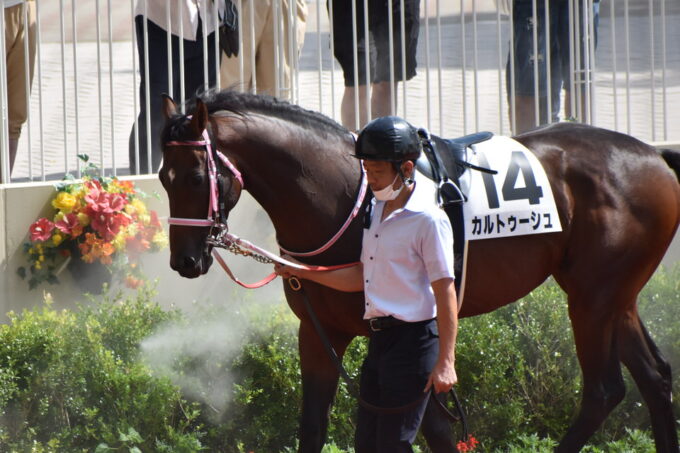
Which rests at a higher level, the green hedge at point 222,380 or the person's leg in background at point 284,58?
the person's leg in background at point 284,58

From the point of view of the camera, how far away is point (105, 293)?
583 centimetres

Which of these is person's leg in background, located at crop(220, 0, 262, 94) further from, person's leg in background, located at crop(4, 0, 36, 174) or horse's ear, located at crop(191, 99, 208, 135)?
horse's ear, located at crop(191, 99, 208, 135)

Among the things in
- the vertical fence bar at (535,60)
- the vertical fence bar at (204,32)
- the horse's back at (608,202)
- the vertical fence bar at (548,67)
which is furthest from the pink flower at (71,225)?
the vertical fence bar at (548,67)

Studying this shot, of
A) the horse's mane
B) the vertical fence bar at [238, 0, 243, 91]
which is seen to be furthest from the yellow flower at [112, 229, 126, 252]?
the horse's mane

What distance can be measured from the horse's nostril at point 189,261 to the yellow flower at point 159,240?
6.86 feet

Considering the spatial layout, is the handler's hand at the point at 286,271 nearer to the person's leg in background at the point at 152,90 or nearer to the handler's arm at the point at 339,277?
the handler's arm at the point at 339,277

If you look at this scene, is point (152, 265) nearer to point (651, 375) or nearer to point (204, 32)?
point (204, 32)

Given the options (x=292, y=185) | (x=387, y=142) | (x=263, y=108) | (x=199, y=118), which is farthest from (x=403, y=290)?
(x=263, y=108)

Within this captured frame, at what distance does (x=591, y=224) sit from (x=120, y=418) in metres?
2.50

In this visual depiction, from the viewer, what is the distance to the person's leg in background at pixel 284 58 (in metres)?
6.70

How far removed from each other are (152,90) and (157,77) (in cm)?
9

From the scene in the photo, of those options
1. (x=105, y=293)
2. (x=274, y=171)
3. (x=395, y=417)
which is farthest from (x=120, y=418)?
(x=395, y=417)

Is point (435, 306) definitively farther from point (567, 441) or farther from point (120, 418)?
point (120, 418)

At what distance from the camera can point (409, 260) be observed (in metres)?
3.57
